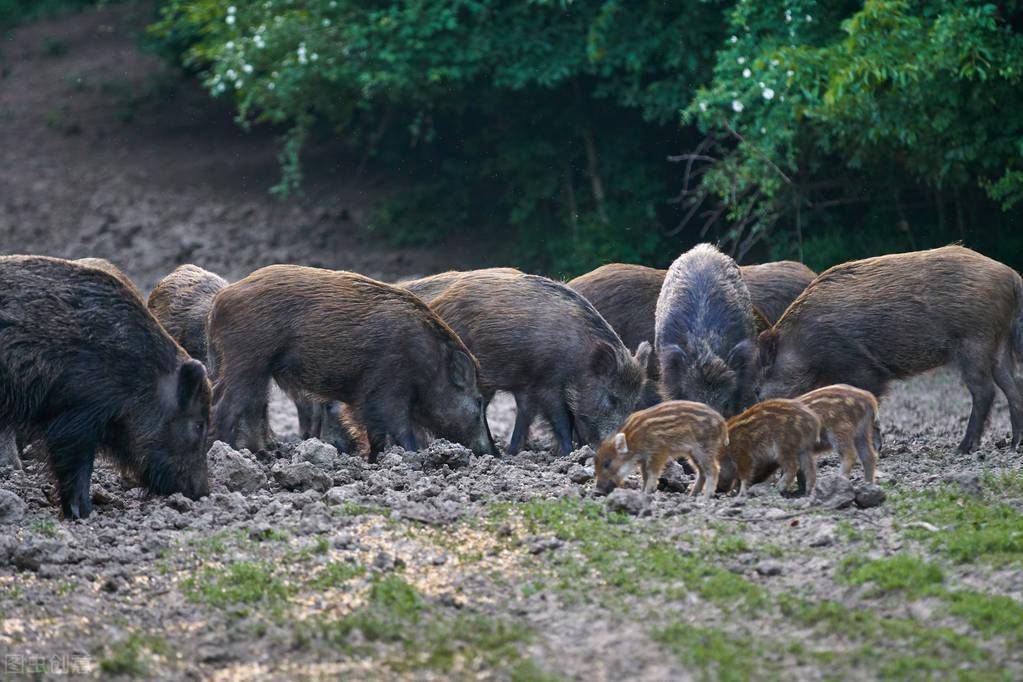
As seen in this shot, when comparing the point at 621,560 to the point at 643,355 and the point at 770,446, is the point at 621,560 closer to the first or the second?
the point at 770,446

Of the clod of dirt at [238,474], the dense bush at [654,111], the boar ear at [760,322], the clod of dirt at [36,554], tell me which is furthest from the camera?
the dense bush at [654,111]

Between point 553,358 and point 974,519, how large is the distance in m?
3.71

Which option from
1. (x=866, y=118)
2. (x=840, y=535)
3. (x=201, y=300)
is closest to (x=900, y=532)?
(x=840, y=535)

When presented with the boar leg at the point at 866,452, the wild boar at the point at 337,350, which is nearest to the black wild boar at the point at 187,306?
the wild boar at the point at 337,350

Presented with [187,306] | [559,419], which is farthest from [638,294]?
[187,306]

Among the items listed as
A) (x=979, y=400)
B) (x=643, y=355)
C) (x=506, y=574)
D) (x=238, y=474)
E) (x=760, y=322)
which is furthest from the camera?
(x=760, y=322)

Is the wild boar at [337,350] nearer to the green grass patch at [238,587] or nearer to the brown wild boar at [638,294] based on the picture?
the brown wild boar at [638,294]

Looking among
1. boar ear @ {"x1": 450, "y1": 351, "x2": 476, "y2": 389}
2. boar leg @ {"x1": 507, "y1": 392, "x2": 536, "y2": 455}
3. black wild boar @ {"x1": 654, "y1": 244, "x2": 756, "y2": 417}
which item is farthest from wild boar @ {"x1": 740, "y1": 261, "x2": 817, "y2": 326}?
boar ear @ {"x1": 450, "y1": 351, "x2": 476, "y2": 389}

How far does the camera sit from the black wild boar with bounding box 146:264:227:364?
31.9ft

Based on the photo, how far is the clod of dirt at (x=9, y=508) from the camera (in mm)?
6961

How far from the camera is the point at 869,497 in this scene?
22.1 ft

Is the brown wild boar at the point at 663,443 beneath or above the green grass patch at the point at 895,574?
beneath

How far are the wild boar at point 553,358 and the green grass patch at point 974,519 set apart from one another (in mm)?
2922

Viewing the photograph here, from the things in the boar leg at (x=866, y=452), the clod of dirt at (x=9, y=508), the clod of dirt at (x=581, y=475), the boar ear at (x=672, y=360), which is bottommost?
the clod of dirt at (x=9, y=508)
